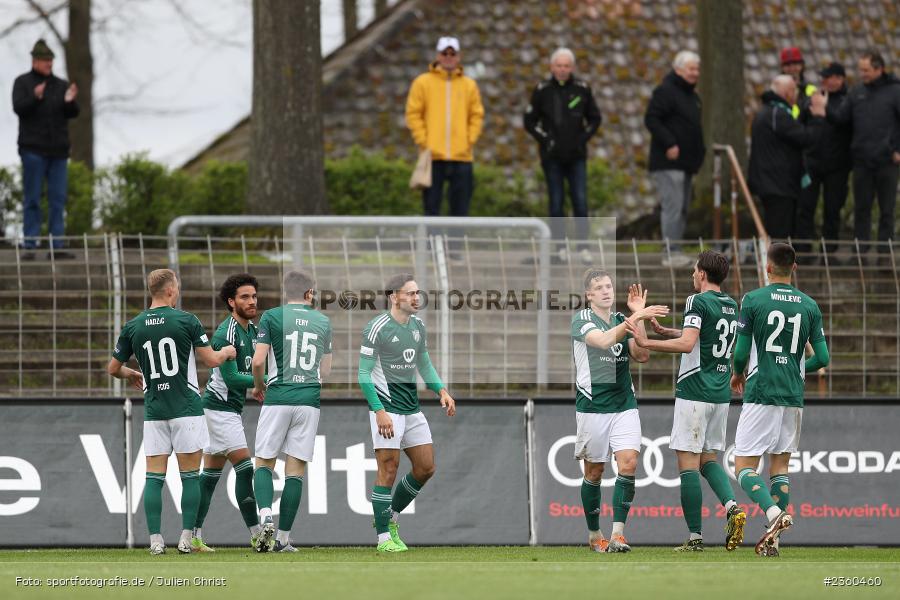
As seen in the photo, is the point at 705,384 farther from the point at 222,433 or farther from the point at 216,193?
the point at 216,193

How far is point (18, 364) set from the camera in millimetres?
14133

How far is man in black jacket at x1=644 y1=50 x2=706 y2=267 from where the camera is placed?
16641 mm

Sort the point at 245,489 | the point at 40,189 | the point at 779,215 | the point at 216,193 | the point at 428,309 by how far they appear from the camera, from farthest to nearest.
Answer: the point at 216,193 → the point at 779,215 → the point at 40,189 → the point at 428,309 → the point at 245,489

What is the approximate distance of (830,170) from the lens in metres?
16.8

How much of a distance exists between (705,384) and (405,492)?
98.4 inches

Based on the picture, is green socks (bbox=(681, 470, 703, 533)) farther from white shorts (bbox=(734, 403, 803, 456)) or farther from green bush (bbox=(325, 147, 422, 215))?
green bush (bbox=(325, 147, 422, 215))

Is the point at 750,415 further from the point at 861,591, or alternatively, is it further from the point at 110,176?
the point at 110,176

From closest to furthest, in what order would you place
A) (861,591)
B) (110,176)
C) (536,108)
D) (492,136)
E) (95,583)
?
(861,591), (95,583), (536,108), (110,176), (492,136)

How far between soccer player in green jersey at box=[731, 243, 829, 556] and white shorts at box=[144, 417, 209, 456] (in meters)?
4.09

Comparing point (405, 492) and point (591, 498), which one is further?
point (405, 492)

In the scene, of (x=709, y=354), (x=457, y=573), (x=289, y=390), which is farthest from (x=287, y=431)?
(x=709, y=354)

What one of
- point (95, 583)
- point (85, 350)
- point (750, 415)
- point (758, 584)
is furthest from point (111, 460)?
point (758, 584)

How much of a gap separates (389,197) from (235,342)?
8.92 m

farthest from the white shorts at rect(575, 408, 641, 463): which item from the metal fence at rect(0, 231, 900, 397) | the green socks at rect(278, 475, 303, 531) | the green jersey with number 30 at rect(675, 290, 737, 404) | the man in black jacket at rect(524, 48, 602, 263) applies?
the man in black jacket at rect(524, 48, 602, 263)
